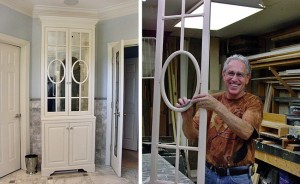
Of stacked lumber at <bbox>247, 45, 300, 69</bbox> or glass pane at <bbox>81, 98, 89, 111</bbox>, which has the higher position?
stacked lumber at <bbox>247, 45, 300, 69</bbox>

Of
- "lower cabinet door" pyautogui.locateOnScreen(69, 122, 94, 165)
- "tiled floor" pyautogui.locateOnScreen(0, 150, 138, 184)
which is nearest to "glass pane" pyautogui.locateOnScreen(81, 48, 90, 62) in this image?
"lower cabinet door" pyautogui.locateOnScreen(69, 122, 94, 165)

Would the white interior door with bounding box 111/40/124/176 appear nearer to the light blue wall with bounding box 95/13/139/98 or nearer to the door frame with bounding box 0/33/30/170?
the light blue wall with bounding box 95/13/139/98

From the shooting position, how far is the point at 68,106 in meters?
1.35

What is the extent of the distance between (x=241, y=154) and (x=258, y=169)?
6 cm

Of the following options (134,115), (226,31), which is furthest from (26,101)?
(226,31)

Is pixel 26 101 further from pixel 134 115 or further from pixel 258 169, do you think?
pixel 258 169

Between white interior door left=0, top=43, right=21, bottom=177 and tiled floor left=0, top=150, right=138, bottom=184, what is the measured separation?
0.21ft

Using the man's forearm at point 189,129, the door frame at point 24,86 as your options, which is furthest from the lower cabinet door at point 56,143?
the man's forearm at point 189,129

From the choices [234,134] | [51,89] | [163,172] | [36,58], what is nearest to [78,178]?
[51,89]

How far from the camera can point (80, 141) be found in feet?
4.47

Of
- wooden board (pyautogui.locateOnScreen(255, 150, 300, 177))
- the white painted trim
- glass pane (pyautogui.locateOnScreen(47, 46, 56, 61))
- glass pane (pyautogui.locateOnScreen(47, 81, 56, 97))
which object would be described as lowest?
wooden board (pyautogui.locateOnScreen(255, 150, 300, 177))

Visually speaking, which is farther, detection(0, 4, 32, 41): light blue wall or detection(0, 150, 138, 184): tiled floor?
detection(0, 150, 138, 184): tiled floor

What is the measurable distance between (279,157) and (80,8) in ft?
3.64

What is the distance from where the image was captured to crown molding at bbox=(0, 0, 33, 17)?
1.15 m
